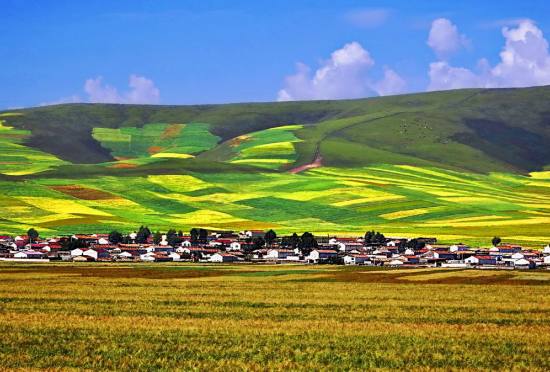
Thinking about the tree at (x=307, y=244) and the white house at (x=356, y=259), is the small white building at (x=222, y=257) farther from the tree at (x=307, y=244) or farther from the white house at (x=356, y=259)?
the white house at (x=356, y=259)

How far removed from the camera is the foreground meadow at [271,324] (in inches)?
1388

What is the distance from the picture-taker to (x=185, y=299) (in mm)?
60219

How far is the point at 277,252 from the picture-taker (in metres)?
146

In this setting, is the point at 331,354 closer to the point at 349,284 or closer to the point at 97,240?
the point at 349,284

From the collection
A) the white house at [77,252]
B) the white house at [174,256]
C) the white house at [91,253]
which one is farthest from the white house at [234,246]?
the white house at [77,252]

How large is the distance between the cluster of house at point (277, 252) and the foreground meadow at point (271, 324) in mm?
53657

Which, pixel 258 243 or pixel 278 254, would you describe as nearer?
pixel 278 254

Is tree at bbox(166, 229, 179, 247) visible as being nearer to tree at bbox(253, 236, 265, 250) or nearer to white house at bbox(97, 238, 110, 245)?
white house at bbox(97, 238, 110, 245)

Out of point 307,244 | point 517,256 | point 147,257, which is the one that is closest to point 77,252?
point 147,257

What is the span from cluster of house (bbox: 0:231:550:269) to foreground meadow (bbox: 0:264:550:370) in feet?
176

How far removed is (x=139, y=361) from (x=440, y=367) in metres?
10.7

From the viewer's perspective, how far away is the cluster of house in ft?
433

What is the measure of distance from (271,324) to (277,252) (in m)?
100

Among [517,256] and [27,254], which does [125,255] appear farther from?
[517,256]
